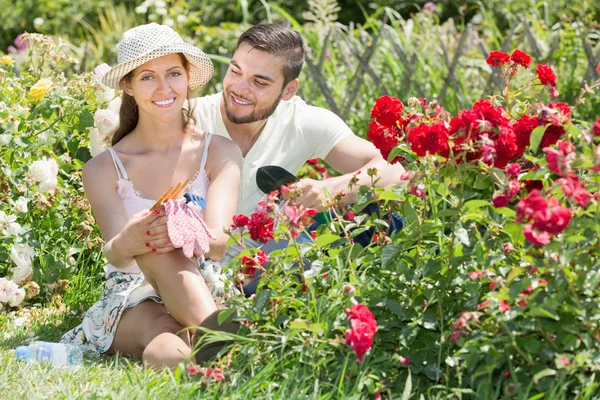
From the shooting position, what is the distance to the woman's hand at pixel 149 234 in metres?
3.05

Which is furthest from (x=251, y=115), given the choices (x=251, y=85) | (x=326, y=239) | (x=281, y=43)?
(x=326, y=239)

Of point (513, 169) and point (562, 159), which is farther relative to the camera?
point (513, 169)

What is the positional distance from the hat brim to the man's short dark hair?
274mm

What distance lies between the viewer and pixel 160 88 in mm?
3484

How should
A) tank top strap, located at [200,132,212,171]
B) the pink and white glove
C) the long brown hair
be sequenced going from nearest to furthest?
the pink and white glove, tank top strap, located at [200,132,212,171], the long brown hair

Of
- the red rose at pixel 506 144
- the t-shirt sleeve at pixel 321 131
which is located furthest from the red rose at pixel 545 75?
the t-shirt sleeve at pixel 321 131

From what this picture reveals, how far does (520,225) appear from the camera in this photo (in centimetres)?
230

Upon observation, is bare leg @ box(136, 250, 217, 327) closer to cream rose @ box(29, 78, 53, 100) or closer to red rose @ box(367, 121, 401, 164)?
red rose @ box(367, 121, 401, 164)

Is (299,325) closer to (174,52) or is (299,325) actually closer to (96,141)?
(174,52)

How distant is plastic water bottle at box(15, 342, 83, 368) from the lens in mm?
3033

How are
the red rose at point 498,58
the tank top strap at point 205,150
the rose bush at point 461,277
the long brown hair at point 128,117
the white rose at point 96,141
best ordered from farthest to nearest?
1. the white rose at point 96,141
2. the long brown hair at point 128,117
3. the tank top strap at point 205,150
4. the red rose at point 498,58
5. the rose bush at point 461,277

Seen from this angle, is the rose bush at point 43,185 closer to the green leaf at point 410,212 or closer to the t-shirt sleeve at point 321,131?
the t-shirt sleeve at point 321,131

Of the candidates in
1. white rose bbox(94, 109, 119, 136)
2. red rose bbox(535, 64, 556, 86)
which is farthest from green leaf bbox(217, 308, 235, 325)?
white rose bbox(94, 109, 119, 136)

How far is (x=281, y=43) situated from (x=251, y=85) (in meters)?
0.25
